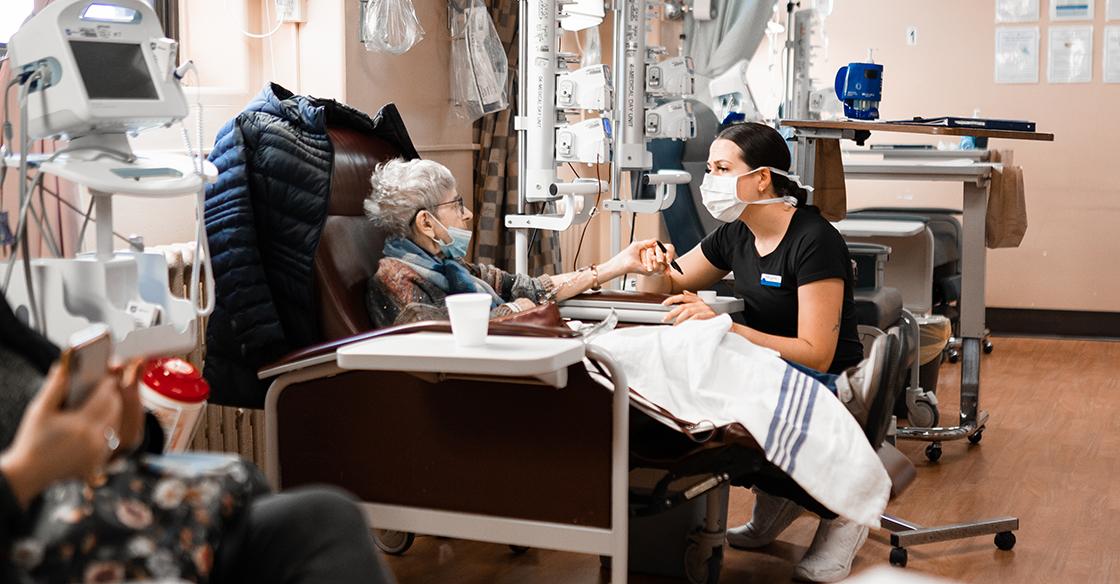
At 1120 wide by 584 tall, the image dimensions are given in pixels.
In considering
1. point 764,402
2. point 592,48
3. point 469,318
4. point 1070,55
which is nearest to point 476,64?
point 592,48

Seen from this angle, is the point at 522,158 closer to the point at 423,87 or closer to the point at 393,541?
the point at 423,87

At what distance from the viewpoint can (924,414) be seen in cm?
402

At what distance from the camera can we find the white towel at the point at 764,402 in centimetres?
238

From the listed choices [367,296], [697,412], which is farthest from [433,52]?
[697,412]

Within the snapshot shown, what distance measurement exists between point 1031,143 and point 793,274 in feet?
13.4

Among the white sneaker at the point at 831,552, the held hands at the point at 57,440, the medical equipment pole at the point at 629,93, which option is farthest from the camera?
the medical equipment pole at the point at 629,93

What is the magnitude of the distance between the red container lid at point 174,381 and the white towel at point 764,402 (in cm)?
82

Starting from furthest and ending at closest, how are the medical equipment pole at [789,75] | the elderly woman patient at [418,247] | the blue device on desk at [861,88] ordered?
the medical equipment pole at [789,75] < the blue device on desk at [861,88] < the elderly woman patient at [418,247]

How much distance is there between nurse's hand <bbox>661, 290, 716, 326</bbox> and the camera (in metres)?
2.77

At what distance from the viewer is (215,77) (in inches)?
144

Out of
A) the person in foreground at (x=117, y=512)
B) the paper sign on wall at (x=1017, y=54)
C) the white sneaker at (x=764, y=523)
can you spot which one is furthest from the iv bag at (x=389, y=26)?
the paper sign on wall at (x=1017, y=54)

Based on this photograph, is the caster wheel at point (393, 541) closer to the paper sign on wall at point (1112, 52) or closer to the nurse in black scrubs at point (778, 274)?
the nurse in black scrubs at point (778, 274)

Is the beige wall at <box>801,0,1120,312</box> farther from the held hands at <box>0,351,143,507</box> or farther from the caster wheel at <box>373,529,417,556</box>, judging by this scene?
the held hands at <box>0,351,143,507</box>

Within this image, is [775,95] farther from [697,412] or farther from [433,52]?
[697,412]
